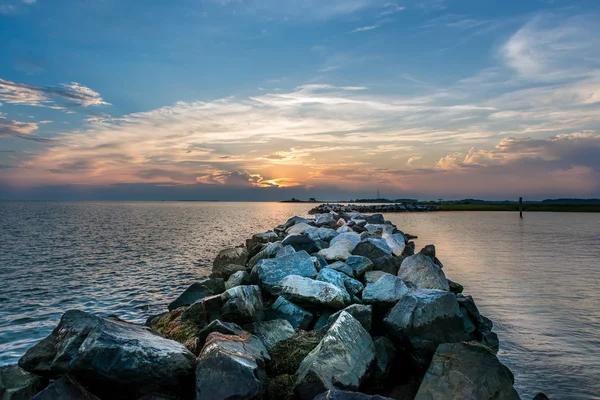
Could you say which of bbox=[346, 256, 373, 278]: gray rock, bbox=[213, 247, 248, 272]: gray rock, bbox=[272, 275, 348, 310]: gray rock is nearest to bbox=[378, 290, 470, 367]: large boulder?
bbox=[272, 275, 348, 310]: gray rock

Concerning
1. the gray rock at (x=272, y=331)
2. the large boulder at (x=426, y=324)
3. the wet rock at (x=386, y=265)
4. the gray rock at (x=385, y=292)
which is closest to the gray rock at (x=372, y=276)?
the wet rock at (x=386, y=265)

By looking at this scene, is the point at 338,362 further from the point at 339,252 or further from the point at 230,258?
the point at 230,258

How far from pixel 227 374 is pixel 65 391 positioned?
69.9 inches

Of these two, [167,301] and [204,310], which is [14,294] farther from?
[204,310]

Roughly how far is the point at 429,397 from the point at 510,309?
6.64 m

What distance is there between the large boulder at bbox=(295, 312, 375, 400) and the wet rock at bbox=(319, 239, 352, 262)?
6.16 meters

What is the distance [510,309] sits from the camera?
10.4 meters

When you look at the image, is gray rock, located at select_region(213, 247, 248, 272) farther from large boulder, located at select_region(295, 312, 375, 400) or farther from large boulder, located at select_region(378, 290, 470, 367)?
large boulder, located at select_region(295, 312, 375, 400)

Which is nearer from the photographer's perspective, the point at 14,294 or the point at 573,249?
the point at 14,294

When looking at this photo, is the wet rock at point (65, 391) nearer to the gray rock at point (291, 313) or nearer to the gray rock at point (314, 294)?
the gray rock at point (291, 313)

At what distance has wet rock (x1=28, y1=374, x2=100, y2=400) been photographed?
425 cm

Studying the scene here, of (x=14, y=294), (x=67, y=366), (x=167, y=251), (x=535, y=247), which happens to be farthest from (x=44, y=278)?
(x=535, y=247)

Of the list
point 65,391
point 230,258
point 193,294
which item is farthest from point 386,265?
point 65,391

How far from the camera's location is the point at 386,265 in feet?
37.1
